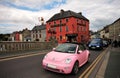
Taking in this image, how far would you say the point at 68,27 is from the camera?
49.0m

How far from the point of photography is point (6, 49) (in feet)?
42.6

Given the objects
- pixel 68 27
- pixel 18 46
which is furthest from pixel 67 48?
pixel 68 27

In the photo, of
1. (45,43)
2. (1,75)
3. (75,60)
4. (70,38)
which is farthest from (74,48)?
(70,38)

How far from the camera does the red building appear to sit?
48.2 meters

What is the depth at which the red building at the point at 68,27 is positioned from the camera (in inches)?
1896

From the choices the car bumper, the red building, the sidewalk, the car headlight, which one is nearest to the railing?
the car bumper

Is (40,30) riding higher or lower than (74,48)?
higher

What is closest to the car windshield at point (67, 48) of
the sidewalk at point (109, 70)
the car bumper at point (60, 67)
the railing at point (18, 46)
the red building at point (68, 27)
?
the car bumper at point (60, 67)

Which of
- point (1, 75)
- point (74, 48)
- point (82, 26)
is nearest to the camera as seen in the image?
point (1, 75)

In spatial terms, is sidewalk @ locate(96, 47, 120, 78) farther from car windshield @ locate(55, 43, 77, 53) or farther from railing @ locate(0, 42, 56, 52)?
railing @ locate(0, 42, 56, 52)

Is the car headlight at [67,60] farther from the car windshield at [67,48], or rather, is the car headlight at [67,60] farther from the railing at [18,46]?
the railing at [18,46]

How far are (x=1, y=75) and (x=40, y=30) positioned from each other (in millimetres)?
64719

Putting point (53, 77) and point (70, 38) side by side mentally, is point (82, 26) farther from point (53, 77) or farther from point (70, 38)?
point (53, 77)

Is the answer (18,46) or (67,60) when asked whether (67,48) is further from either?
(18,46)
